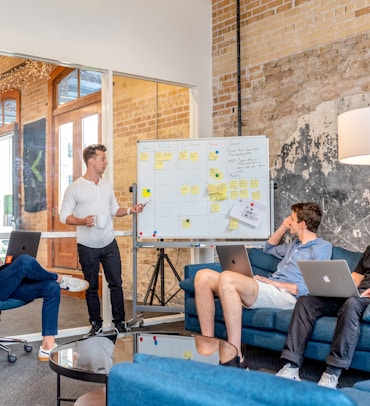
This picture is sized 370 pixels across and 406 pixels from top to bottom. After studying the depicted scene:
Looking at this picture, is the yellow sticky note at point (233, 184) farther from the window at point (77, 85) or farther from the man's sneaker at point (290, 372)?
the man's sneaker at point (290, 372)

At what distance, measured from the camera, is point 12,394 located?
129 inches

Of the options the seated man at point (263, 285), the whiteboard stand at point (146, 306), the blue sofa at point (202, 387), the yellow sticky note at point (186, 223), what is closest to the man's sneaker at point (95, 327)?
the whiteboard stand at point (146, 306)

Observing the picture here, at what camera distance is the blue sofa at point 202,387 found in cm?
99

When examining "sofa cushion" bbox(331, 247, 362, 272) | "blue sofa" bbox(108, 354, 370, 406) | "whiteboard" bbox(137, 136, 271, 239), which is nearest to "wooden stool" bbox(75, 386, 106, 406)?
"blue sofa" bbox(108, 354, 370, 406)

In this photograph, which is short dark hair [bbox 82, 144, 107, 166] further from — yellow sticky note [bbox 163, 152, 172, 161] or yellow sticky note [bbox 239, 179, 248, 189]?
yellow sticky note [bbox 239, 179, 248, 189]

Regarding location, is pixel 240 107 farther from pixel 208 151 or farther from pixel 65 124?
pixel 65 124

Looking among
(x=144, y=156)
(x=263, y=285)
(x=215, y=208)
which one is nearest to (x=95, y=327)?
(x=215, y=208)

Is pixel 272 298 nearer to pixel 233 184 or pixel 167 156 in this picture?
pixel 233 184

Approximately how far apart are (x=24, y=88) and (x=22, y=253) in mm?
1667

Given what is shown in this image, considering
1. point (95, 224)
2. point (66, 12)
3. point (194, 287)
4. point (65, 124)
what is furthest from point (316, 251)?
point (66, 12)

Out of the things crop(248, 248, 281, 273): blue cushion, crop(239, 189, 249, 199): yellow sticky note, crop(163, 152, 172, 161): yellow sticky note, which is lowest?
crop(248, 248, 281, 273): blue cushion

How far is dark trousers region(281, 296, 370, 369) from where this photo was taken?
3.26 meters

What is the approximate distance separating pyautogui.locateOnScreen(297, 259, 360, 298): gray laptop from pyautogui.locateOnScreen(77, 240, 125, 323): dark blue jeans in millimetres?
2093

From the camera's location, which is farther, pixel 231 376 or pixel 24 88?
pixel 24 88
